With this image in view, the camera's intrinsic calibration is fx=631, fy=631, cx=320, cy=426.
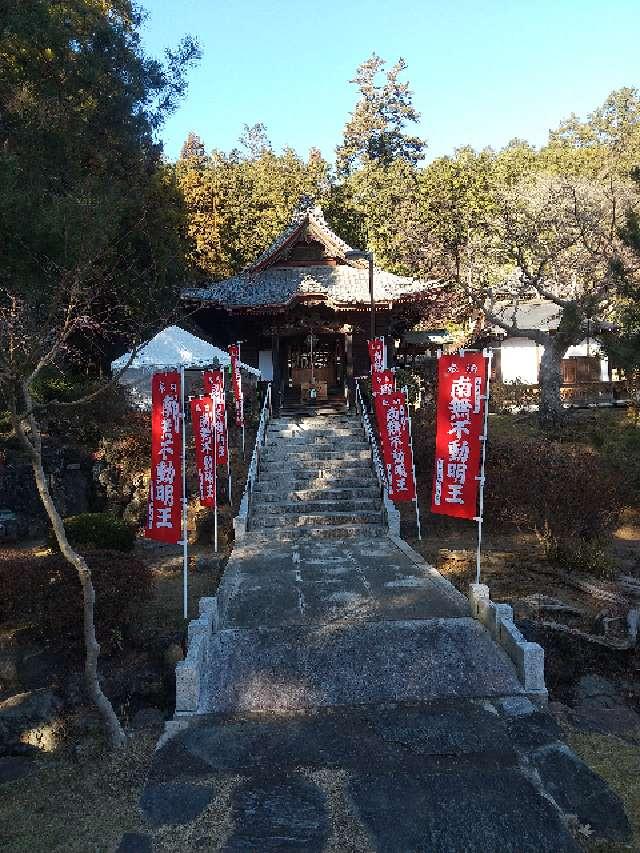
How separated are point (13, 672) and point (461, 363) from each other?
7465 millimetres

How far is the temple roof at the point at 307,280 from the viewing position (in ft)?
69.9

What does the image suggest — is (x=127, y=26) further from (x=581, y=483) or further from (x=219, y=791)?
(x=219, y=791)

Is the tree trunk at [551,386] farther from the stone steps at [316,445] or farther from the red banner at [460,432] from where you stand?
the red banner at [460,432]

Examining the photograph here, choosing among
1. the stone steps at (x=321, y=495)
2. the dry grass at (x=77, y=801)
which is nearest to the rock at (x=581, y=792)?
the dry grass at (x=77, y=801)

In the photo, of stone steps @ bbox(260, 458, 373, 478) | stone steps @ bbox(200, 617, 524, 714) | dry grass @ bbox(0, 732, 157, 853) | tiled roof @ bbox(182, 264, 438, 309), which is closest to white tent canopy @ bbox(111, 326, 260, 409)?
tiled roof @ bbox(182, 264, 438, 309)

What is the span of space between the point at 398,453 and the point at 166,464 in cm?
623

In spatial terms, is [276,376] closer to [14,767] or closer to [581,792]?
[14,767]

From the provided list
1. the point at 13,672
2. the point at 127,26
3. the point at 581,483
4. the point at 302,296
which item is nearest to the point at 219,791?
the point at 13,672

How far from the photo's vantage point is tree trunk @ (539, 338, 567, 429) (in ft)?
69.5

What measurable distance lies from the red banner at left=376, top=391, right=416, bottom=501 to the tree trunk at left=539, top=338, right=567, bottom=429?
29.4 feet

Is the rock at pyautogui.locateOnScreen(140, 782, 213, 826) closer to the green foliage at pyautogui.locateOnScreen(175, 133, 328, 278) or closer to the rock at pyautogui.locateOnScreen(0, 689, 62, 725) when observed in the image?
the rock at pyautogui.locateOnScreen(0, 689, 62, 725)

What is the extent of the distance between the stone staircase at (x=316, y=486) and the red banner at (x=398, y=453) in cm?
69

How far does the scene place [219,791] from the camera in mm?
5176

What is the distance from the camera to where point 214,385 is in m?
13.9
